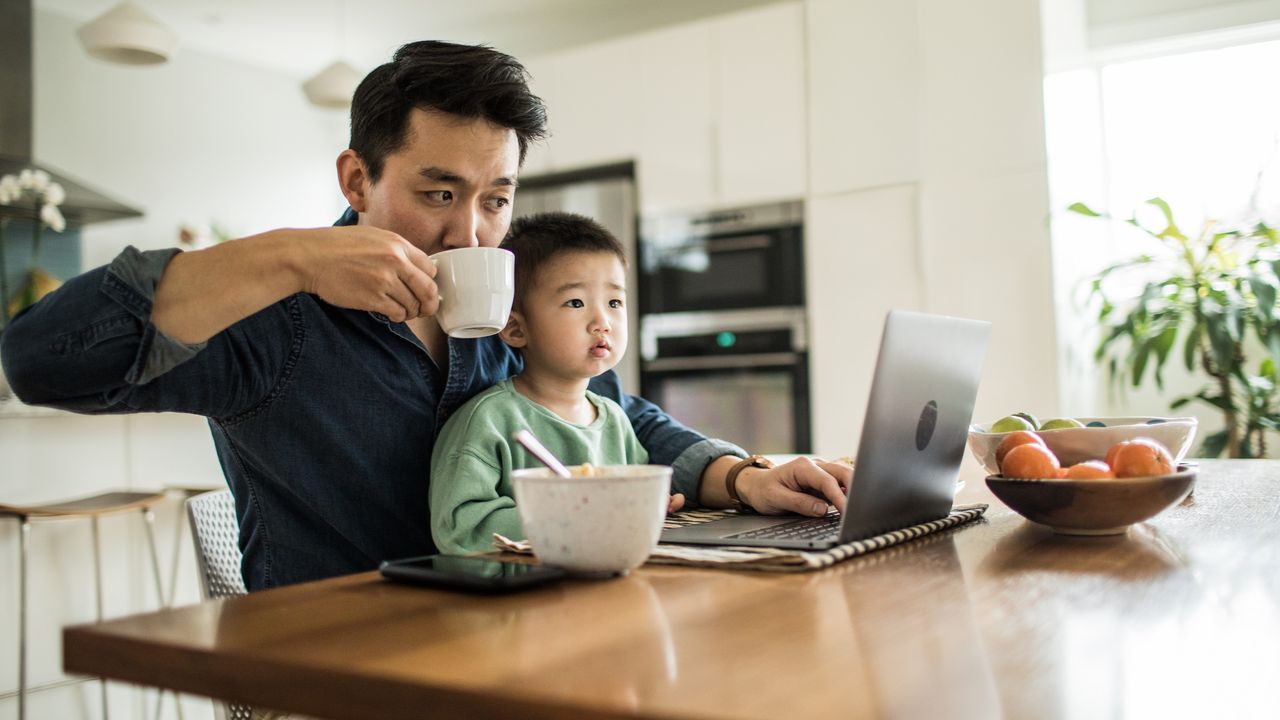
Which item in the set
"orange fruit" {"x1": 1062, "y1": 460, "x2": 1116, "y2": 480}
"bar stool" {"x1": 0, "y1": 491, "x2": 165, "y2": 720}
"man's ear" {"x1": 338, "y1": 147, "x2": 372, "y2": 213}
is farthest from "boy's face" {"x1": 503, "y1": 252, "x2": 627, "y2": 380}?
"bar stool" {"x1": 0, "y1": 491, "x2": 165, "y2": 720}

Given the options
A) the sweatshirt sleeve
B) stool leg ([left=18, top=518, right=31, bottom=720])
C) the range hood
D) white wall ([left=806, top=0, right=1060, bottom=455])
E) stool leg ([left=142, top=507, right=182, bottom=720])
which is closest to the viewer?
the sweatshirt sleeve

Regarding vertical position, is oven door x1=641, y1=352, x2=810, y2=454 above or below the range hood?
below

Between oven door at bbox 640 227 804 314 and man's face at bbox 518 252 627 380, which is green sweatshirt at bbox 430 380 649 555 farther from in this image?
oven door at bbox 640 227 804 314

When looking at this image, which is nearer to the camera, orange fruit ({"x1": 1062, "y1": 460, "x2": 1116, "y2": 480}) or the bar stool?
orange fruit ({"x1": 1062, "y1": 460, "x2": 1116, "y2": 480})

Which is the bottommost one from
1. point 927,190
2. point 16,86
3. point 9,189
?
point 927,190

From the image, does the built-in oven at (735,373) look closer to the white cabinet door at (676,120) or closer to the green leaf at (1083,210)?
the white cabinet door at (676,120)

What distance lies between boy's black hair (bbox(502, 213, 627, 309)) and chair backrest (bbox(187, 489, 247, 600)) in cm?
50

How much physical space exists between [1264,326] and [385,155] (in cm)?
308

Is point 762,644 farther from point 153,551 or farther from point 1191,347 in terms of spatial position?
point 1191,347

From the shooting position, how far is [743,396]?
3.91 m

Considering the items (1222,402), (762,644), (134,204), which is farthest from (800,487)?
(134,204)

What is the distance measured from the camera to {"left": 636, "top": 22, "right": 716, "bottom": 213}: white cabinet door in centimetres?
404

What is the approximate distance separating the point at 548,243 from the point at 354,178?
265mm

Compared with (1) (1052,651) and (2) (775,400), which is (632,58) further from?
(1) (1052,651)
